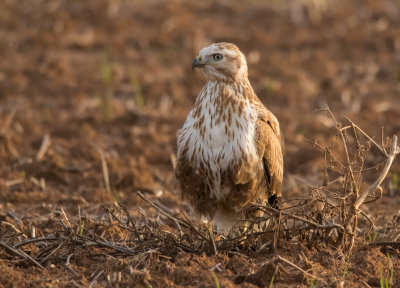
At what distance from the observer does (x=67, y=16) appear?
13352 millimetres

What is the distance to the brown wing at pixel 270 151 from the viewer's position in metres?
6.10

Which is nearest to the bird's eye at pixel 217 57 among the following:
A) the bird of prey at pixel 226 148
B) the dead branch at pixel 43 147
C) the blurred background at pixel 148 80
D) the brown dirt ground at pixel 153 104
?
the bird of prey at pixel 226 148

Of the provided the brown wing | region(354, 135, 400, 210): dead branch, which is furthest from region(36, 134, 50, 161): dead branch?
region(354, 135, 400, 210): dead branch

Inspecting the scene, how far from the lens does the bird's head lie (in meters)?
6.19

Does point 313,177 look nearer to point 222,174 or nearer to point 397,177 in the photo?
point 397,177

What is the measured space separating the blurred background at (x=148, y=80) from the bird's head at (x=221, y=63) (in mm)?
1955

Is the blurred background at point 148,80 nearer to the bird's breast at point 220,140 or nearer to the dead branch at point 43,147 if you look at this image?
the dead branch at point 43,147

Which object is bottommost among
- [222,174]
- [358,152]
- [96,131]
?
[96,131]

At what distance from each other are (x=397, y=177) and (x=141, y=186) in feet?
9.01

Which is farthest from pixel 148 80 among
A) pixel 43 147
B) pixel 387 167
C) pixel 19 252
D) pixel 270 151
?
pixel 387 167

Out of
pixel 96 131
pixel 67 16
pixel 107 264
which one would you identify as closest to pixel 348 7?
pixel 67 16

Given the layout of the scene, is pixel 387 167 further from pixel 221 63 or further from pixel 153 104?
pixel 153 104

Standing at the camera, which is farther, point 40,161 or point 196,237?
point 40,161

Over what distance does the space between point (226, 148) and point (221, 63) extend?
703 millimetres
